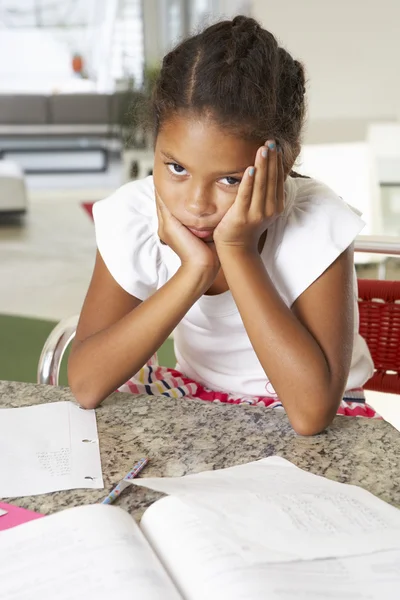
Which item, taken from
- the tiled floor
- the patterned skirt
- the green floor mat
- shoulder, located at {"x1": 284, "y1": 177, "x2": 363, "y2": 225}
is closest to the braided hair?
shoulder, located at {"x1": 284, "y1": 177, "x2": 363, "y2": 225}

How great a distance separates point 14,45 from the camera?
9.52m

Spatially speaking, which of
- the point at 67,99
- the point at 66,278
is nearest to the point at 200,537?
the point at 66,278

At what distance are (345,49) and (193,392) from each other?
342cm

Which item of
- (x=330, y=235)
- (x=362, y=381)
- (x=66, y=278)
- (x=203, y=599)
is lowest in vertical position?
(x=66, y=278)

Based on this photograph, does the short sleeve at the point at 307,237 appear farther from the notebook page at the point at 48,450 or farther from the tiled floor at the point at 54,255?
the tiled floor at the point at 54,255

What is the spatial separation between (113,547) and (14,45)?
9734 mm

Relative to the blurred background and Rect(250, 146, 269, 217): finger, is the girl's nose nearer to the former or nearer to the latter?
Rect(250, 146, 269, 217): finger

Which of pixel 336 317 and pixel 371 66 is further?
pixel 371 66

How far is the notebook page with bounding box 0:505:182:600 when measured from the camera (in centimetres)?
51

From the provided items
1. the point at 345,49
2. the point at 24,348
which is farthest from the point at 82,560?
the point at 345,49

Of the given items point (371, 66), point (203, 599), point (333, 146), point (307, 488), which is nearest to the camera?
point (203, 599)

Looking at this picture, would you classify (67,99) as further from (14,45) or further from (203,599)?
(203,599)

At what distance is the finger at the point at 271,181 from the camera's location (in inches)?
38.3

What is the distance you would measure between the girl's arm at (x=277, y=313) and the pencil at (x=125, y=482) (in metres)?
0.21
